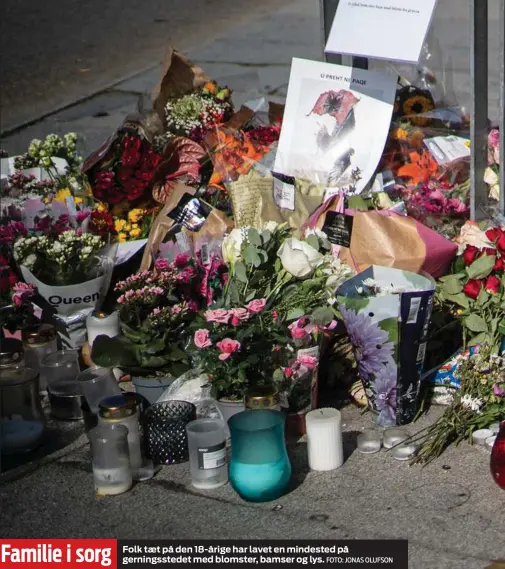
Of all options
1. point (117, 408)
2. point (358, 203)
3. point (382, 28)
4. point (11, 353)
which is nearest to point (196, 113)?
point (382, 28)

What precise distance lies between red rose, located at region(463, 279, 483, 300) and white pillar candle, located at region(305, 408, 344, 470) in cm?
67

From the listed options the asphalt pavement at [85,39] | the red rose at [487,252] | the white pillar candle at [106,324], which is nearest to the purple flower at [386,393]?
the red rose at [487,252]

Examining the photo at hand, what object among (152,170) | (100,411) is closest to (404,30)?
(152,170)

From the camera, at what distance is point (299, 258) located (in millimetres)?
3656

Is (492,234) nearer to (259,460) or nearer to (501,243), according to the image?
(501,243)

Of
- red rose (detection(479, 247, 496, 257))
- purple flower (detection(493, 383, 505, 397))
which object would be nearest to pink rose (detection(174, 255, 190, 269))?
red rose (detection(479, 247, 496, 257))

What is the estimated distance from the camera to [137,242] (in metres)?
4.53

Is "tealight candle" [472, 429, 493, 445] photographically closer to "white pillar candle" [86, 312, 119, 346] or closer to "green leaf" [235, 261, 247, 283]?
"green leaf" [235, 261, 247, 283]

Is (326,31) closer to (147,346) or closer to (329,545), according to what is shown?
(147,346)

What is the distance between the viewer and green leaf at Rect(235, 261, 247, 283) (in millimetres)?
3691

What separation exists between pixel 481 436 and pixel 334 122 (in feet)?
5.38

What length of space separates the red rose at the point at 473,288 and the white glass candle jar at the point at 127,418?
1193 millimetres

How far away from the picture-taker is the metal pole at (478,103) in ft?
13.6

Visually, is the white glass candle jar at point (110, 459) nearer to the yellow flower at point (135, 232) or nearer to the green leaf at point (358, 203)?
the green leaf at point (358, 203)
